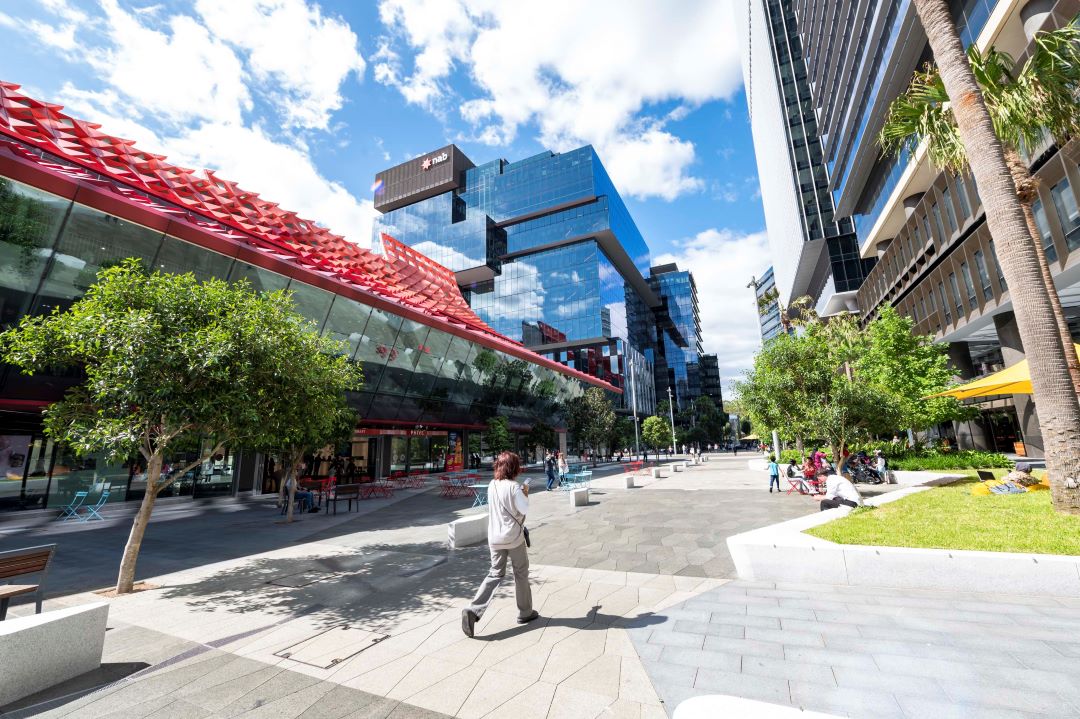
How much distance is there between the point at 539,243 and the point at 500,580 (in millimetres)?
76853

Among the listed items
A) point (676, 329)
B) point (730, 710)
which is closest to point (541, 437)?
point (730, 710)

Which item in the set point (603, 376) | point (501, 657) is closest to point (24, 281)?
point (501, 657)

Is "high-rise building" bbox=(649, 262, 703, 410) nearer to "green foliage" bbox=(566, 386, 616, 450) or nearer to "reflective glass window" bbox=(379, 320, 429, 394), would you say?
"green foliage" bbox=(566, 386, 616, 450)

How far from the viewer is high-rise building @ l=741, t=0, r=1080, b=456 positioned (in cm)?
1758

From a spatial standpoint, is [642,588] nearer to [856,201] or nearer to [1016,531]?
[1016,531]

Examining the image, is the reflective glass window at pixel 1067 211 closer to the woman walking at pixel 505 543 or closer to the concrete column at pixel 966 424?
the concrete column at pixel 966 424

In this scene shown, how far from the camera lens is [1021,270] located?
797 cm

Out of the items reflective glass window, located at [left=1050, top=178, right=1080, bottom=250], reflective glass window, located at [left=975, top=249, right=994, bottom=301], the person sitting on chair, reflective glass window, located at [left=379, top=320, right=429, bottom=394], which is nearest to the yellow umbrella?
reflective glass window, located at [left=1050, top=178, right=1080, bottom=250]

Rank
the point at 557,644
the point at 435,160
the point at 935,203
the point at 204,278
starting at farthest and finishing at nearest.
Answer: the point at 435,160 → the point at 935,203 → the point at 204,278 → the point at 557,644

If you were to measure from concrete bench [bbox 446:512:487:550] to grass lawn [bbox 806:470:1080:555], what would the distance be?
6411mm

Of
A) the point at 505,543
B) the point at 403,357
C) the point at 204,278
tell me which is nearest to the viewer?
the point at 505,543

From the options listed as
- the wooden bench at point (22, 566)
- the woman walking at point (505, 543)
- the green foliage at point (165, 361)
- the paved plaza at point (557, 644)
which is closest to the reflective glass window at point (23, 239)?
the green foliage at point (165, 361)

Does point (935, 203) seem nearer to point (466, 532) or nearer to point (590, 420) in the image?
point (590, 420)

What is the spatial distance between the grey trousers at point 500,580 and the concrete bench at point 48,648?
3514 mm
